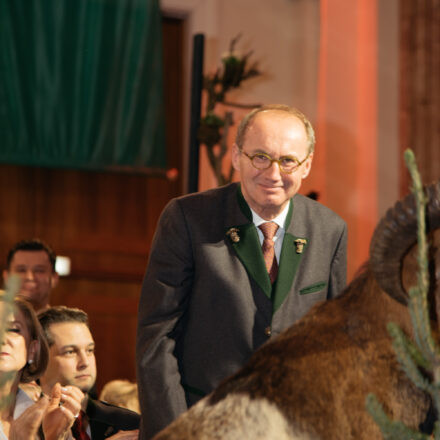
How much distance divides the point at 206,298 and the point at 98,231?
16.6ft

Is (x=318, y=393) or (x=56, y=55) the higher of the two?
(x=56, y=55)

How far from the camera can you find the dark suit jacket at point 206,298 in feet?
7.44

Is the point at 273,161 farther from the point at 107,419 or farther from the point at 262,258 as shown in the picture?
the point at 107,419

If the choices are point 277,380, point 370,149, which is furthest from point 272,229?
point 370,149

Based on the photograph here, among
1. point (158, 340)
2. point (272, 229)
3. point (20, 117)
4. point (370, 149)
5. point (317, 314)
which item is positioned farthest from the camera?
point (370, 149)

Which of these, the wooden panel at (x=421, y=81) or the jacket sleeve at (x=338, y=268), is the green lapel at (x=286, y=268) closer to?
the jacket sleeve at (x=338, y=268)

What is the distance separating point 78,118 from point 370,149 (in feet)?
8.13

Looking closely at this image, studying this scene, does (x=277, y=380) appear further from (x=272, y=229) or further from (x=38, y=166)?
(x=38, y=166)

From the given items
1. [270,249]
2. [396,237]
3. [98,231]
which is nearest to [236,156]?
[270,249]

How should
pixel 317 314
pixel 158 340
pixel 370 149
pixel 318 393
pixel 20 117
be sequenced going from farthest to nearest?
pixel 370 149, pixel 20 117, pixel 158 340, pixel 317 314, pixel 318 393

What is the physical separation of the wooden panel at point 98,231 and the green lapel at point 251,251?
4.73 meters

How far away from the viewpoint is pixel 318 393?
1818mm

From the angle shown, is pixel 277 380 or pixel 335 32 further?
pixel 335 32

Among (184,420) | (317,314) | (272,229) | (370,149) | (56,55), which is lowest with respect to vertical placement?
(184,420)
